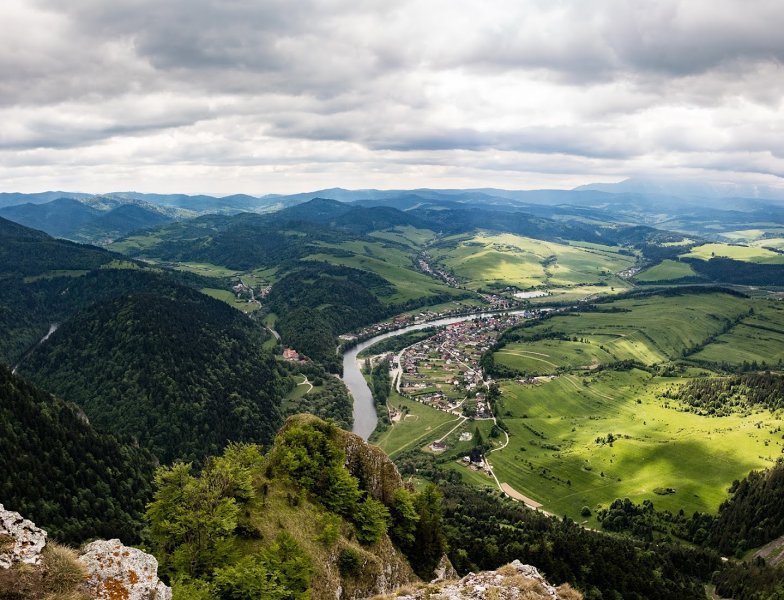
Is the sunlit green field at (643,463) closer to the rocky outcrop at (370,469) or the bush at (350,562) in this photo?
the rocky outcrop at (370,469)

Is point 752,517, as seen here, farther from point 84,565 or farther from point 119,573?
point 84,565

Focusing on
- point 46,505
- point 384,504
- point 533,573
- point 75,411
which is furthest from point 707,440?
point 75,411

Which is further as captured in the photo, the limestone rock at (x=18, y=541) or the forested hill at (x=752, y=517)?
the forested hill at (x=752, y=517)

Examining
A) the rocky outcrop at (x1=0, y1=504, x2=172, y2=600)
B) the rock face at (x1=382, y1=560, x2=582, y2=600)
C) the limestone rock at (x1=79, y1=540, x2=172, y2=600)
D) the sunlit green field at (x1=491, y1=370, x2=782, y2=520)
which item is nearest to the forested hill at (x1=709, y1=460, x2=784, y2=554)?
the sunlit green field at (x1=491, y1=370, x2=782, y2=520)

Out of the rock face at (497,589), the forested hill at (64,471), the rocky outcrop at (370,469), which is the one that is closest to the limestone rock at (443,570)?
the rocky outcrop at (370,469)

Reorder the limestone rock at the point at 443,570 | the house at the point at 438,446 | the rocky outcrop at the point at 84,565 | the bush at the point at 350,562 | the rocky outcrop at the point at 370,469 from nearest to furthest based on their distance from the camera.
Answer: the rocky outcrop at the point at 84,565, the bush at the point at 350,562, the limestone rock at the point at 443,570, the rocky outcrop at the point at 370,469, the house at the point at 438,446

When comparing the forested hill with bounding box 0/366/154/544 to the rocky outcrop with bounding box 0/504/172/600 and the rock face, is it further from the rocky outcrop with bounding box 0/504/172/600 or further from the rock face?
the rocky outcrop with bounding box 0/504/172/600
